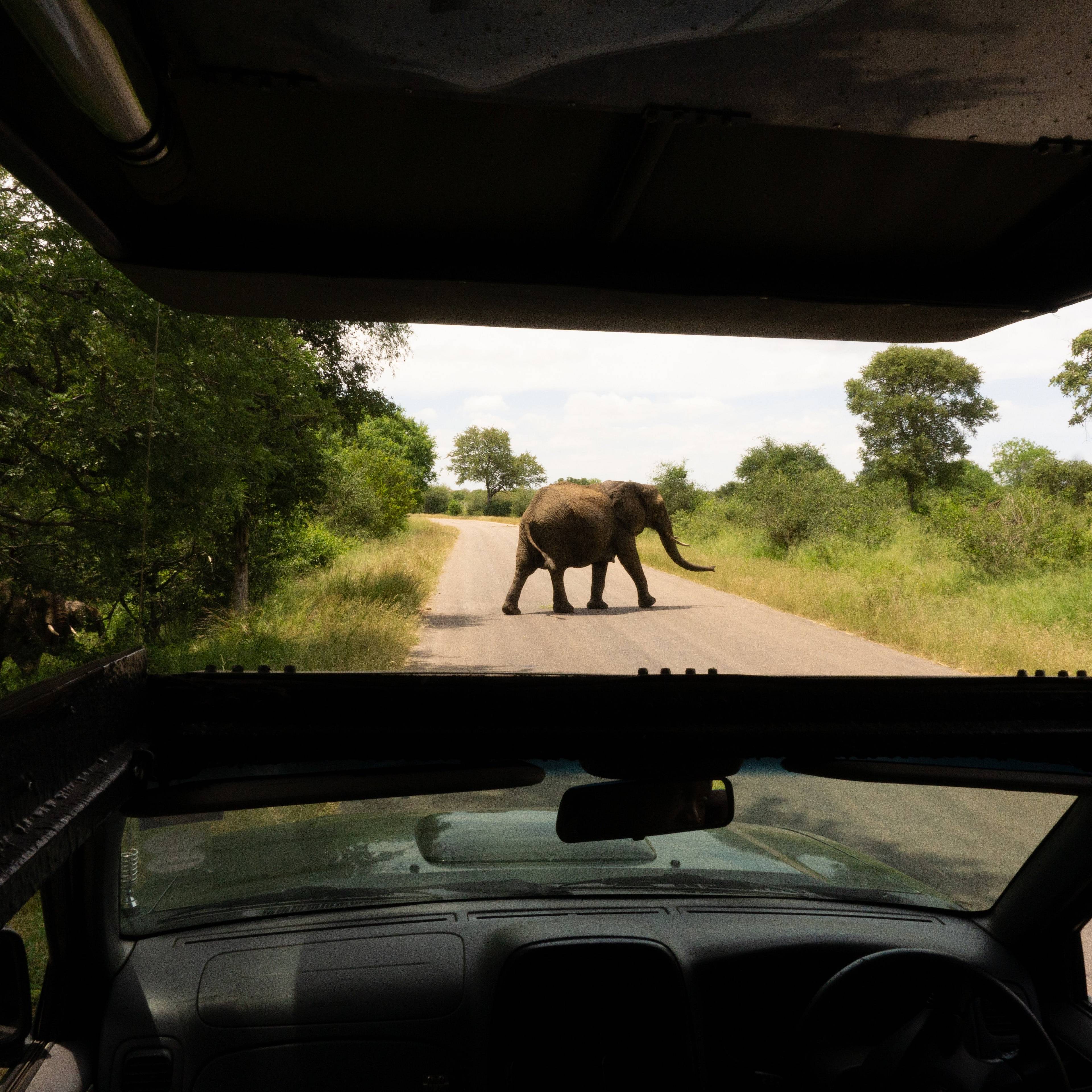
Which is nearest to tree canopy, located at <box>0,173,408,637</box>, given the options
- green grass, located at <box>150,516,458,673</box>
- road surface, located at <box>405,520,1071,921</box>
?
green grass, located at <box>150,516,458,673</box>

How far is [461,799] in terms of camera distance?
8.91 feet

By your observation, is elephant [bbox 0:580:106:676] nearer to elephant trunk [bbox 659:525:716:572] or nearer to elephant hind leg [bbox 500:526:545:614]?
elephant hind leg [bbox 500:526:545:614]

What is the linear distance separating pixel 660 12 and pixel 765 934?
2328 millimetres

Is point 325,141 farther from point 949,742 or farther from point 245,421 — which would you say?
point 245,421

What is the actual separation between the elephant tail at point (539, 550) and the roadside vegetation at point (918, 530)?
93cm

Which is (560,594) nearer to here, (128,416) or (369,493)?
(369,493)

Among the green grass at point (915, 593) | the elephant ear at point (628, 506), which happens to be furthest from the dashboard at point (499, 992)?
the elephant ear at point (628, 506)

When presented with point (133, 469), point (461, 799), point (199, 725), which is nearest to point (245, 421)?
point (133, 469)

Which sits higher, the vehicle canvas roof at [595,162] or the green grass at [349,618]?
the vehicle canvas roof at [595,162]

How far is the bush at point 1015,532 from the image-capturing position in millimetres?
5500

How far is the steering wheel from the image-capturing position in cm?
201

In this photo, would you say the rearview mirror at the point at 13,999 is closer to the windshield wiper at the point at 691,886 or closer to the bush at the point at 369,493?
the windshield wiper at the point at 691,886

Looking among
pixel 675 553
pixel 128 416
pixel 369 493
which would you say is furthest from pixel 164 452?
pixel 675 553

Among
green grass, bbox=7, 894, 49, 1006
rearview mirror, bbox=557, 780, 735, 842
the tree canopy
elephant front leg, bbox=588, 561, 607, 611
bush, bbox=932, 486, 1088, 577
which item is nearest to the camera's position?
rearview mirror, bbox=557, 780, 735, 842
